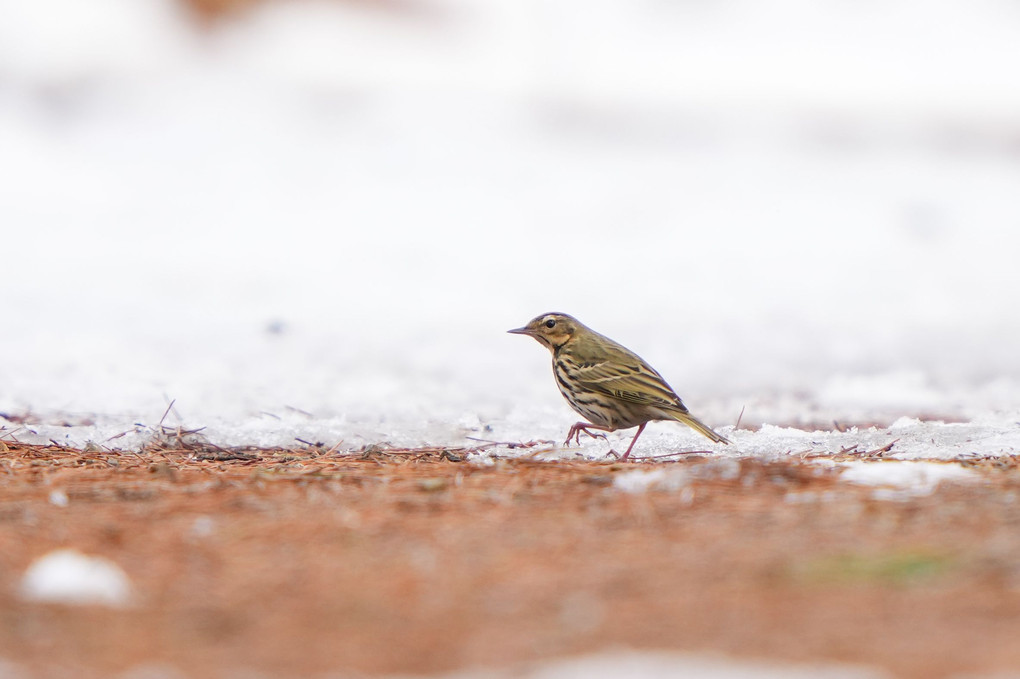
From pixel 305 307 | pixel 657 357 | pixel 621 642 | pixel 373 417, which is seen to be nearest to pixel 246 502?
pixel 621 642

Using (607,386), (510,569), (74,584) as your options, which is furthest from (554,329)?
(74,584)

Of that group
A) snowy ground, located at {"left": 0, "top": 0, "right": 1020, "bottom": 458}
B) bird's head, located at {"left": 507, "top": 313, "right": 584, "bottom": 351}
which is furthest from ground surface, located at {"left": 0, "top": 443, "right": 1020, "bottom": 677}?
bird's head, located at {"left": 507, "top": 313, "right": 584, "bottom": 351}

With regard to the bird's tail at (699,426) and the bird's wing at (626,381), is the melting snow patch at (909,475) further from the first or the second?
the bird's wing at (626,381)

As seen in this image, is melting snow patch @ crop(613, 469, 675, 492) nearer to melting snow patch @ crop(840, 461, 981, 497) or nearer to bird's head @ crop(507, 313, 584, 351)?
melting snow patch @ crop(840, 461, 981, 497)

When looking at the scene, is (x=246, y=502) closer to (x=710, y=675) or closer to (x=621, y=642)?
(x=621, y=642)

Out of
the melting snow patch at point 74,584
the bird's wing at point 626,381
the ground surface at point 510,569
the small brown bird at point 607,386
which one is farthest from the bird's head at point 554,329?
the melting snow patch at point 74,584

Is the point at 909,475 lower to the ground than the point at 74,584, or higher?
higher

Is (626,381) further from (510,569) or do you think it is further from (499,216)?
(499,216)
